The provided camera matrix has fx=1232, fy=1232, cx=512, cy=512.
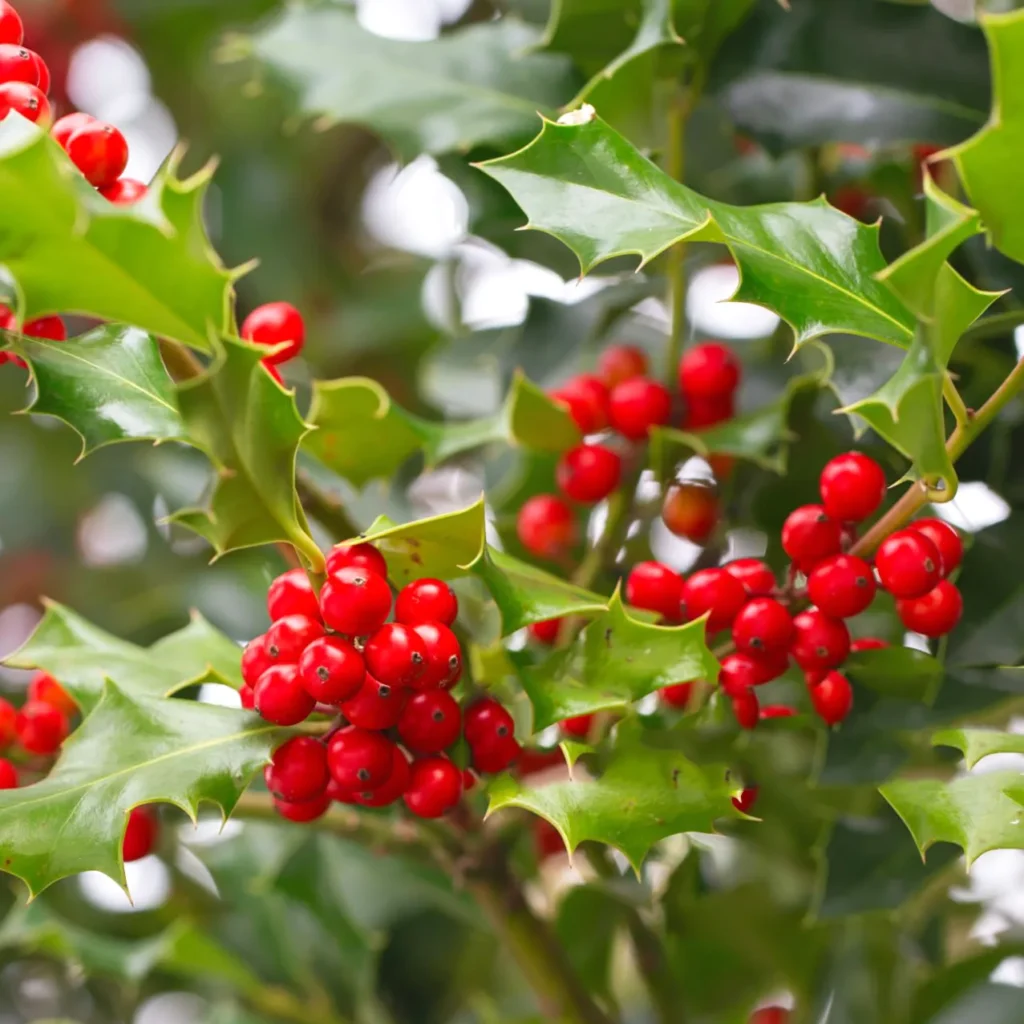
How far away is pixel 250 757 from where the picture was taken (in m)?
0.54

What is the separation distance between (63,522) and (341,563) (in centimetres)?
108

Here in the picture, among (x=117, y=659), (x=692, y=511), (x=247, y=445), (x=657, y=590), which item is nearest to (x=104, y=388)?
(x=247, y=445)

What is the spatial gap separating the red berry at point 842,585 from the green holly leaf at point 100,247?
11.5 inches

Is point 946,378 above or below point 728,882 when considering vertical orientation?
above

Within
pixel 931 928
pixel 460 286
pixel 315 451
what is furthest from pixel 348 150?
pixel 931 928

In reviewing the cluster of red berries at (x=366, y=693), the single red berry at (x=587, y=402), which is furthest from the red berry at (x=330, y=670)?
the single red berry at (x=587, y=402)

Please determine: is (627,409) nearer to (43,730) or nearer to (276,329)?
(276,329)

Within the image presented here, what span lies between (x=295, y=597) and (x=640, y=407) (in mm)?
319

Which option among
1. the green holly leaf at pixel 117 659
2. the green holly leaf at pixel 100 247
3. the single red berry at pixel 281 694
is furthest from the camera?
the green holly leaf at pixel 117 659

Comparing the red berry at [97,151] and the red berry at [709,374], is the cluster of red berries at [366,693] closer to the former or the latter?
the red berry at [97,151]

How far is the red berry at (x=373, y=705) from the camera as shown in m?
0.53

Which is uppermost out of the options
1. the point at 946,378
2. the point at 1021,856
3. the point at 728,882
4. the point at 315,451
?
the point at 946,378

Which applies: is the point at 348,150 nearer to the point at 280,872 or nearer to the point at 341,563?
the point at 280,872

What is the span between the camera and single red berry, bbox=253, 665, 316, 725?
1.70 feet
